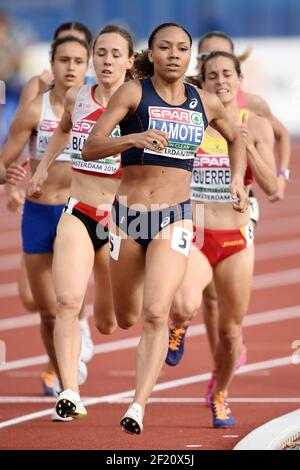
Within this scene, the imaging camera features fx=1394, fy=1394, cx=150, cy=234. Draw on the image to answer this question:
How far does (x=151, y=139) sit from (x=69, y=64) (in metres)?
2.34

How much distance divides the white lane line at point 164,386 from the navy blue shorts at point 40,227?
1108 mm

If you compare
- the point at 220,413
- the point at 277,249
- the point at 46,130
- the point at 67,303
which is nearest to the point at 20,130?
the point at 46,130

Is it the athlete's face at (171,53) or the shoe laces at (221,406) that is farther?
the shoe laces at (221,406)

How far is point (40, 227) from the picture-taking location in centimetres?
945

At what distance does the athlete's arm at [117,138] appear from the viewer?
732 cm

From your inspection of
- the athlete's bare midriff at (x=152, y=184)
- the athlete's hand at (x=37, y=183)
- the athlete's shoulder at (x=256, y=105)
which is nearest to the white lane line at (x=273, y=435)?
the athlete's bare midriff at (x=152, y=184)

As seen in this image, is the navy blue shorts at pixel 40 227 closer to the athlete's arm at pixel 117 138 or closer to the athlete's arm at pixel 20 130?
the athlete's arm at pixel 20 130

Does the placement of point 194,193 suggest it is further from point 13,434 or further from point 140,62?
point 13,434

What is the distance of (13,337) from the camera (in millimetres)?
12672

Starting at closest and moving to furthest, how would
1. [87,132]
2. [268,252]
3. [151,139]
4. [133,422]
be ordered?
[133,422]
[151,139]
[87,132]
[268,252]

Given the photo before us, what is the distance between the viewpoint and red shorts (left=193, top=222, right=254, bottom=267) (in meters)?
8.91

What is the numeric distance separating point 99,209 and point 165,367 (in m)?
3.15

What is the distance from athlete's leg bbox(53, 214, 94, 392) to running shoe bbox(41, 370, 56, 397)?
2096 millimetres

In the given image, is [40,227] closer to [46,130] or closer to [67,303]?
[46,130]
